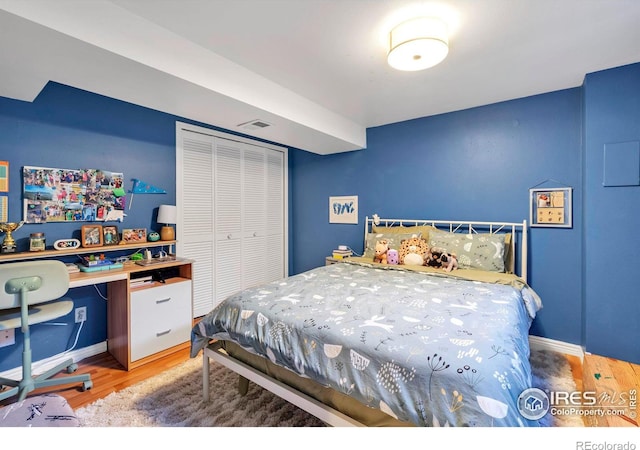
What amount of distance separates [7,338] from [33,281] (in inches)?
31.4

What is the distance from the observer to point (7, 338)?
2.14 metres

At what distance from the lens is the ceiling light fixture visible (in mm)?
1635

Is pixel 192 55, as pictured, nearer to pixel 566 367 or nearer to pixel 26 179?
pixel 26 179

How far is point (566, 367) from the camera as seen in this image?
2330 mm

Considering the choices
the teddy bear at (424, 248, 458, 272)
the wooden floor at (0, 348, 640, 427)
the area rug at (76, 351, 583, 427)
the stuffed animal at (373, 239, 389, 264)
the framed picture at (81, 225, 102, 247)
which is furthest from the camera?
the stuffed animal at (373, 239, 389, 264)

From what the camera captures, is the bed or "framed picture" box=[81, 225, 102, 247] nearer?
the bed

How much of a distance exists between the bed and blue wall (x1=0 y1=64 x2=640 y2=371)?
0.56 m

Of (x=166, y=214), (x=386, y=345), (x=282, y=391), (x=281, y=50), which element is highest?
(x=281, y=50)

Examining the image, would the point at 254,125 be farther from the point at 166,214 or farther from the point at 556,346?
the point at 556,346

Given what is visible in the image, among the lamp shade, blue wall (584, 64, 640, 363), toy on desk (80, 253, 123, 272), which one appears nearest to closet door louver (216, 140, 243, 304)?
the lamp shade

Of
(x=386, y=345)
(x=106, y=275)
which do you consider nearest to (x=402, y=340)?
(x=386, y=345)

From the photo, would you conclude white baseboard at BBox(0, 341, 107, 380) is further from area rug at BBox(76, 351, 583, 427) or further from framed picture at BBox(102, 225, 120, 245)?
framed picture at BBox(102, 225, 120, 245)

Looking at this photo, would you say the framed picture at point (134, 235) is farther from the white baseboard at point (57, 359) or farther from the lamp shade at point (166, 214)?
the white baseboard at point (57, 359)
